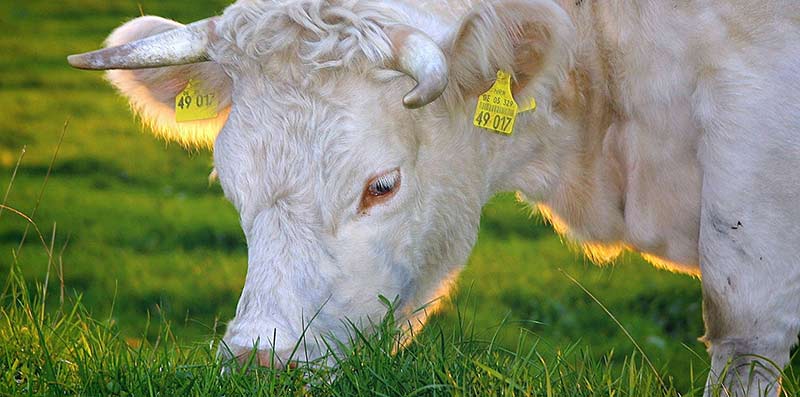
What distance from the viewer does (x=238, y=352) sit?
11.8 feet

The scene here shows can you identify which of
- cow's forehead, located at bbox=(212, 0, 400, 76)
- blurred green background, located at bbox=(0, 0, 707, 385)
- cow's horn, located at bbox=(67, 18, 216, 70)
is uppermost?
cow's forehead, located at bbox=(212, 0, 400, 76)

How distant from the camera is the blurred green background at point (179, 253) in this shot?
7305 mm

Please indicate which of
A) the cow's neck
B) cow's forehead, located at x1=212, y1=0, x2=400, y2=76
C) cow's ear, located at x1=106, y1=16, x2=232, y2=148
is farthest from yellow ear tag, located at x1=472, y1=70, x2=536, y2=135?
cow's ear, located at x1=106, y1=16, x2=232, y2=148

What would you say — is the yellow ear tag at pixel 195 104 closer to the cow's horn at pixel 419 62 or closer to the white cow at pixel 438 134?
the white cow at pixel 438 134

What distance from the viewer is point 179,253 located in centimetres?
929

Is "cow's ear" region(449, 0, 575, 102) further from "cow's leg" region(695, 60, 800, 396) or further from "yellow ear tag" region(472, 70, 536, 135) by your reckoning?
"cow's leg" region(695, 60, 800, 396)

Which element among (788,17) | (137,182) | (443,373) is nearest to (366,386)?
(443,373)

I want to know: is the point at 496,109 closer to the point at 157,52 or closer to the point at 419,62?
the point at 419,62

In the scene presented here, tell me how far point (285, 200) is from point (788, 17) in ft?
6.23

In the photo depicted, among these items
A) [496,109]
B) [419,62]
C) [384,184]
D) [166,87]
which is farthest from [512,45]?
[166,87]

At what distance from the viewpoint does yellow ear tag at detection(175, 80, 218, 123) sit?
453cm

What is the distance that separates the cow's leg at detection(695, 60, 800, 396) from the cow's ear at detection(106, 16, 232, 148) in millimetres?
1883

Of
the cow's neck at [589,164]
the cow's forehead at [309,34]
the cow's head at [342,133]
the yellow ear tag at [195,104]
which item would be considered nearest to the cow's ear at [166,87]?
the yellow ear tag at [195,104]

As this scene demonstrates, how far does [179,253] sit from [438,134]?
18.0 ft
